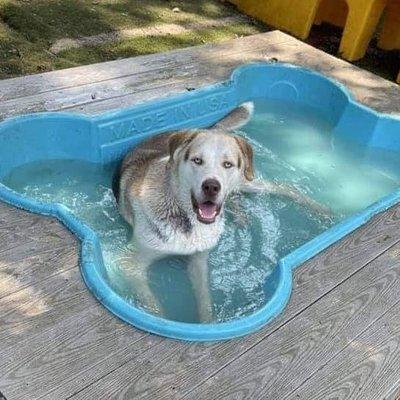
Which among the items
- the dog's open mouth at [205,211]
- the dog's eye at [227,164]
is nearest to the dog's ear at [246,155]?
the dog's eye at [227,164]

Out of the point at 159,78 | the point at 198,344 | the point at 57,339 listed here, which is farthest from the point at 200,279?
the point at 159,78

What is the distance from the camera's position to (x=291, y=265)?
3.75 m

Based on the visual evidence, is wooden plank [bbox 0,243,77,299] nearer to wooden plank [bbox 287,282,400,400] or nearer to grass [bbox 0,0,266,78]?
wooden plank [bbox 287,282,400,400]

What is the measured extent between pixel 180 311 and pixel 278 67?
386 cm

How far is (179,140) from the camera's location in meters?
3.89

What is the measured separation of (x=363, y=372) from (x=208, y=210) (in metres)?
1.38

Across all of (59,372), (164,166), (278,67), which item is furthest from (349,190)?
(59,372)

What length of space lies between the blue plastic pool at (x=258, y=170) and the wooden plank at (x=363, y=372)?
1.51 ft

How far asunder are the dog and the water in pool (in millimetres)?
109

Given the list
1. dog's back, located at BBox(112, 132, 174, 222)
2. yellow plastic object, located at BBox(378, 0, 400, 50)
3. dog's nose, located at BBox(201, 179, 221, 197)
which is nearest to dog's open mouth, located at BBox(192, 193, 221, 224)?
dog's nose, located at BBox(201, 179, 221, 197)

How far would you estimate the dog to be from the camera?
3.65 m

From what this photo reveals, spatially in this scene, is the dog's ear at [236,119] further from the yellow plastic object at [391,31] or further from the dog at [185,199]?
the yellow plastic object at [391,31]

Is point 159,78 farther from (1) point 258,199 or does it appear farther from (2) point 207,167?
(2) point 207,167

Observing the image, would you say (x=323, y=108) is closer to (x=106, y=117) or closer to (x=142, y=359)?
(x=106, y=117)
